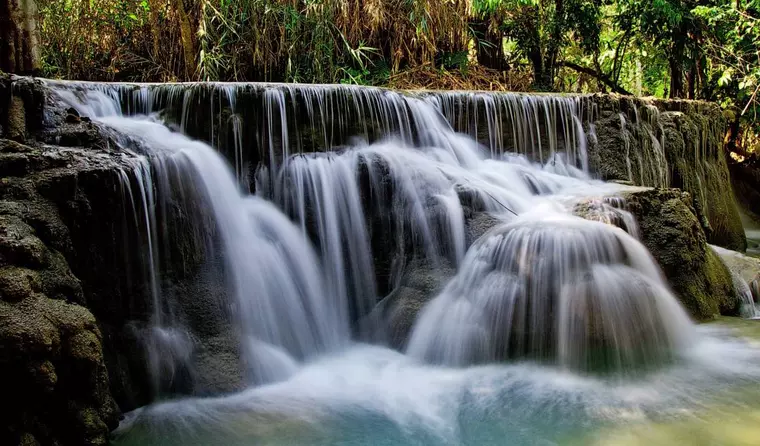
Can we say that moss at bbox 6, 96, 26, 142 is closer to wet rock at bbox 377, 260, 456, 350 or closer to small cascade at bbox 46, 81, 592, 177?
small cascade at bbox 46, 81, 592, 177

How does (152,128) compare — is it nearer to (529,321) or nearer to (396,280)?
(396,280)

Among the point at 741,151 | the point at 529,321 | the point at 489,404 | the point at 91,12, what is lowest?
the point at 489,404

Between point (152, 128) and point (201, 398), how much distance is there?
2425mm

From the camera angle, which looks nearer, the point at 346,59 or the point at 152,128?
the point at 152,128

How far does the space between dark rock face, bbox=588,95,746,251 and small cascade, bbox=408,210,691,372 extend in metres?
3.07

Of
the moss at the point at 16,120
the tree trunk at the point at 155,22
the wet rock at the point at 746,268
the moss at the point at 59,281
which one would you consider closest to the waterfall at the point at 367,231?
the moss at the point at 16,120

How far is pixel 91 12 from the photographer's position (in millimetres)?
8438

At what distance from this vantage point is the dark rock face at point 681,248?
15.9 feet

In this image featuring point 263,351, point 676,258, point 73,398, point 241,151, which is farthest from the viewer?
point 241,151

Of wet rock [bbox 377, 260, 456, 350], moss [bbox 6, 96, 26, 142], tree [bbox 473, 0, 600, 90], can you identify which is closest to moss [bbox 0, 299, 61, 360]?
moss [bbox 6, 96, 26, 142]

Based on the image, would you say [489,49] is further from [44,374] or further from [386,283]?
[44,374]

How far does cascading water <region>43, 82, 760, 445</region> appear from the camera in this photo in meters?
3.42

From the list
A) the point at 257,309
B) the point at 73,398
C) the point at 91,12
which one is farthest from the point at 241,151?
the point at 91,12

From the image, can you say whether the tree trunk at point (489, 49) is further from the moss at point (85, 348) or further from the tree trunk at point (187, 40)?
the moss at point (85, 348)
